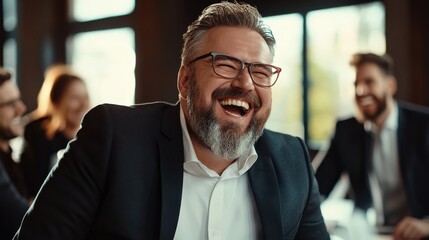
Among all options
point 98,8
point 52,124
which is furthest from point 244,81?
point 98,8

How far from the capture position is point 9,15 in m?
7.07

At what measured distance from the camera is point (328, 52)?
4.31 meters

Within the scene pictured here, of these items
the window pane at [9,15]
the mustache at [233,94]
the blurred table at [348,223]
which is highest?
the window pane at [9,15]

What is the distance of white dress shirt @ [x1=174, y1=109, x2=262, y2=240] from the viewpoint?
1375 mm

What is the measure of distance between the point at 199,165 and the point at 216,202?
4.3 inches

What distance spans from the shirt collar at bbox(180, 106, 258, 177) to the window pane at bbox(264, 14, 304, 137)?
9.86 ft

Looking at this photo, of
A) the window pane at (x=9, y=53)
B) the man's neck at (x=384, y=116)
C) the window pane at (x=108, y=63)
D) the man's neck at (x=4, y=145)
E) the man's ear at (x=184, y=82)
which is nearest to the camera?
the man's ear at (x=184, y=82)

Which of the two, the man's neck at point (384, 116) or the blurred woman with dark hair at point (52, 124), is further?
the blurred woman with dark hair at point (52, 124)

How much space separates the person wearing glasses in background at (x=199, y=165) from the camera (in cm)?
124

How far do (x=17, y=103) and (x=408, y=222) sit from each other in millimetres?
2014

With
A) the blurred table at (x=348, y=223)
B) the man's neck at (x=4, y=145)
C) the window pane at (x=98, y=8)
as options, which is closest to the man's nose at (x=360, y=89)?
the blurred table at (x=348, y=223)

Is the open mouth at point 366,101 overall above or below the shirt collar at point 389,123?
above

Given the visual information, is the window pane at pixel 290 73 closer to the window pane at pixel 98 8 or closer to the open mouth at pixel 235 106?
the window pane at pixel 98 8

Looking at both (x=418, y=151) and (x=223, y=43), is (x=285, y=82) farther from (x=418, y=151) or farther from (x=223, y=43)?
(x=223, y=43)
